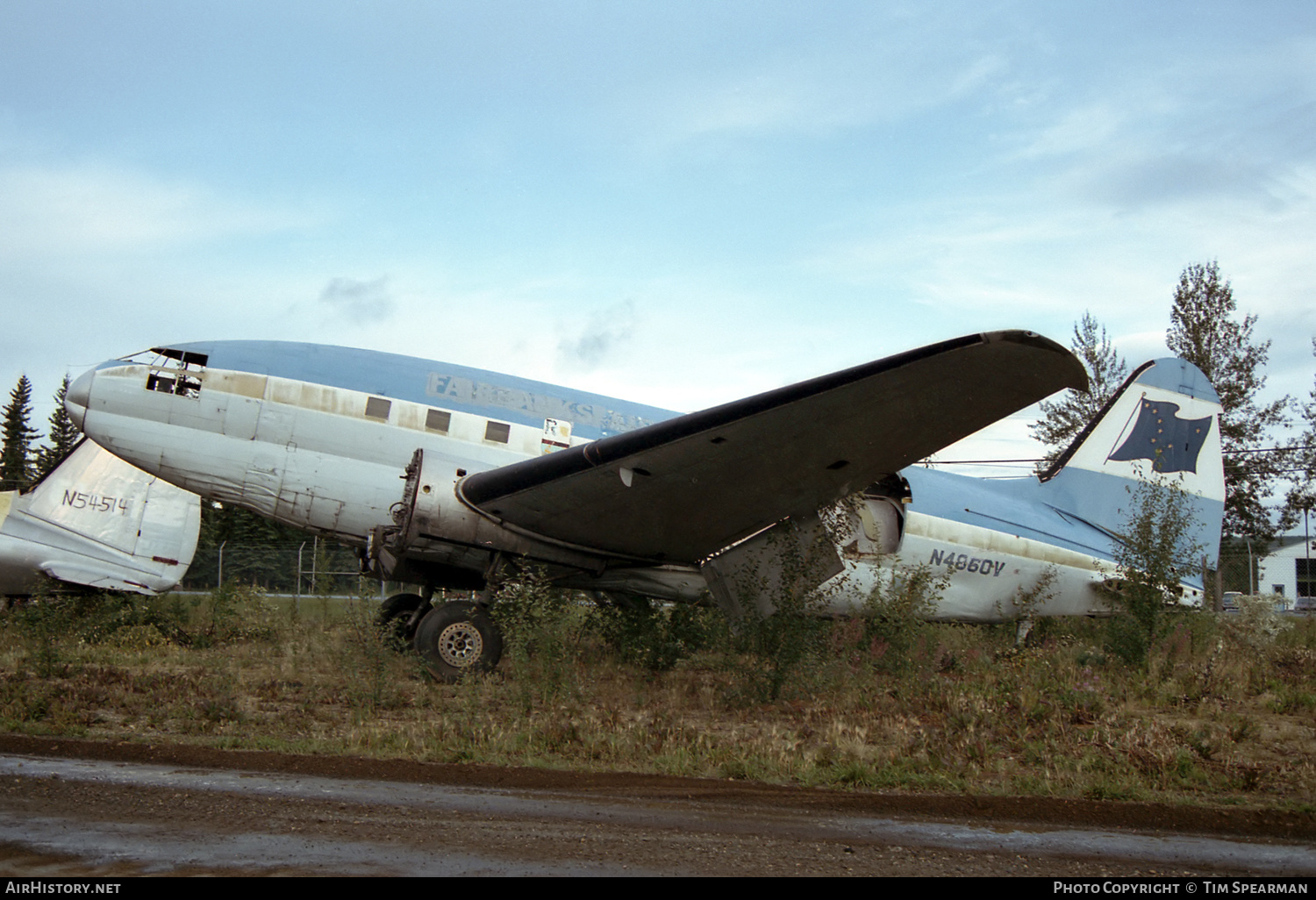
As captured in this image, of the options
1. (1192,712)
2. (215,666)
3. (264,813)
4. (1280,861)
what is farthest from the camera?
(215,666)

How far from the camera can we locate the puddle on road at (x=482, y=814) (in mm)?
4734

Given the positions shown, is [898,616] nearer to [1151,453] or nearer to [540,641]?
[540,641]

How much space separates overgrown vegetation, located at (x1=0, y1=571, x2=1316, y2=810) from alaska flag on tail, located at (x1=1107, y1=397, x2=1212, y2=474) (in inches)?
102

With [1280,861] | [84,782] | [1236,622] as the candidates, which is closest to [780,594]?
[1280,861]

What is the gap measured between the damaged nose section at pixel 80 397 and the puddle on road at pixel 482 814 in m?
5.76

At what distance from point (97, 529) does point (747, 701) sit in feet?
40.8

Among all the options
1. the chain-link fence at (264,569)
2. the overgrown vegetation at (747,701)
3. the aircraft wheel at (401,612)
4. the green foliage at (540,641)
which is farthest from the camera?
the chain-link fence at (264,569)

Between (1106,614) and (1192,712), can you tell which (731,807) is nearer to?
(1192,712)

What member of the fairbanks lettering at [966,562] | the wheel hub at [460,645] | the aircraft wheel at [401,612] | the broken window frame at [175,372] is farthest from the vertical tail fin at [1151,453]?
the broken window frame at [175,372]

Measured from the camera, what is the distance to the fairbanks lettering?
43.8 ft

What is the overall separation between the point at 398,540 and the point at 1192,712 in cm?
878

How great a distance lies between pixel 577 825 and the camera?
5680 millimetres

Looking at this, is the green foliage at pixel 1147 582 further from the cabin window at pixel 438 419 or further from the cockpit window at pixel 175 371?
the cockpit window at pixel 175 371

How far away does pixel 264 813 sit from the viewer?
5730 millimetres
